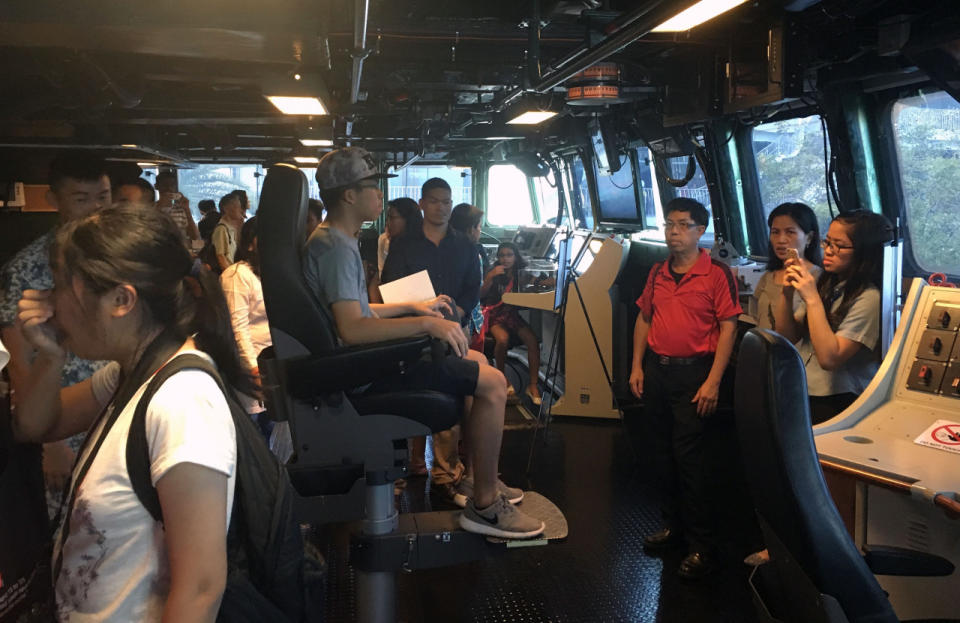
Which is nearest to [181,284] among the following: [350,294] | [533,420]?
[350,294]

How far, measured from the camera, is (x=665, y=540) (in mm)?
3908

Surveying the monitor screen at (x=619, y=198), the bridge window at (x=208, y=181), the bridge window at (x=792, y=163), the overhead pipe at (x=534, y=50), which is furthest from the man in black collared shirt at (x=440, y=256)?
the bridge window at (x=208, y=181)

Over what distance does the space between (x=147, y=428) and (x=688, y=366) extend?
2.91 metres

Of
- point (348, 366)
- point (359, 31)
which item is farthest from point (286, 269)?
point (359, 31)

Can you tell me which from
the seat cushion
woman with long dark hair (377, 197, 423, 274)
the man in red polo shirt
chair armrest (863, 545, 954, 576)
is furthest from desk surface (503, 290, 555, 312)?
chair armrest (863, 545, 954, 576)

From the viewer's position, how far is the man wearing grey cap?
2502 mm

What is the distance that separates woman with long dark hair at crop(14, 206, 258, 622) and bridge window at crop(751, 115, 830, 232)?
4.39 metres

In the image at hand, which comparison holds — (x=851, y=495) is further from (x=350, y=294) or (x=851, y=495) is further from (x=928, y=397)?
(x=350, y=294)

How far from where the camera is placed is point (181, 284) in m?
1.39

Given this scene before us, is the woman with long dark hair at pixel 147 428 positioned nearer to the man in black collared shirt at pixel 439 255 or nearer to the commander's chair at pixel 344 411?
the commander's chair at pixel 344 411

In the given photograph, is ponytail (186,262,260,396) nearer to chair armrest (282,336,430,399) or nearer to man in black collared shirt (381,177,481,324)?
chair armrest (282,336,430,399)

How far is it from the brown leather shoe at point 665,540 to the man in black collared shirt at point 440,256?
43.9 inches

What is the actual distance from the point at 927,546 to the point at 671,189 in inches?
215

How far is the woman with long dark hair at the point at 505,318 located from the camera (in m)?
7.01
